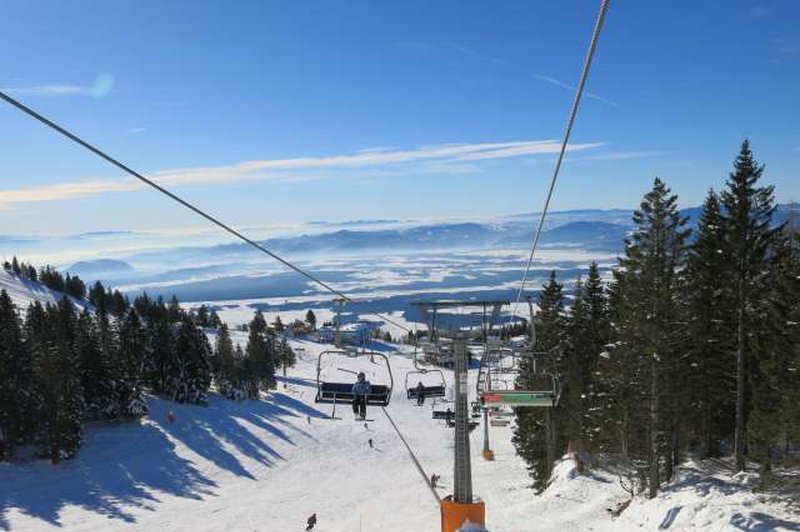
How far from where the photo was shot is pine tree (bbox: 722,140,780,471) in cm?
2655

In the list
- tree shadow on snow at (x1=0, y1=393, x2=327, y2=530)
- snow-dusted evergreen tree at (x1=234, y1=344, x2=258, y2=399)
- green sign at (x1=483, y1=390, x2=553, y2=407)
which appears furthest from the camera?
snow-dusted evergreen tree at (x1=234, y1=344, x2=258, y2=399)

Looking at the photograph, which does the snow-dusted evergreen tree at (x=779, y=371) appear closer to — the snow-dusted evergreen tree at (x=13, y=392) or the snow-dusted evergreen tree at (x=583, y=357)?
the snow-dusted evergreen tree at (x=583, y=357)

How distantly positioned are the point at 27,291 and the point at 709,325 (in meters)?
194

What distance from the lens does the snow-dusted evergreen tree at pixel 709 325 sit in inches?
1120

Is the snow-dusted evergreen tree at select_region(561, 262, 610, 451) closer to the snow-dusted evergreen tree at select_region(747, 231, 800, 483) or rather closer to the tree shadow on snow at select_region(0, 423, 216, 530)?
the snow-dusted evergreen tree at select_region(747, 231, 800, 483)

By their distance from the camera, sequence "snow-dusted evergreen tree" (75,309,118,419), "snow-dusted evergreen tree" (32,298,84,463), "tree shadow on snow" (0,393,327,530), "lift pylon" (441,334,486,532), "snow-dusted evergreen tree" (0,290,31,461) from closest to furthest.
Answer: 1. "lift pylon" (441,334,486,532)
2. "tree shadow on snow" (0,393,327,530)
3. "snow-dusted evergreen tree" (0,290,31,461)
4. "snow-dusted evergreen tree" (32,298,84,463)
5. "snow-dusted evergreen tree" (75,309,118,419)

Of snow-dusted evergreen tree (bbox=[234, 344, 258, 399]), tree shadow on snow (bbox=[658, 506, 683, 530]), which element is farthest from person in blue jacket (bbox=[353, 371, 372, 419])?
snow-dusted evergreen tree (bbox=[234, 344, 258, 399])

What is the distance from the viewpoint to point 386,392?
23609 mm

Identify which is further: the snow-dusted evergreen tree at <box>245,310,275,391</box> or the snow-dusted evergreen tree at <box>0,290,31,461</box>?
the snow-dusted evergreen tree at <box>245,310,275,391</box>

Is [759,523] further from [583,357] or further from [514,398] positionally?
[583,357]

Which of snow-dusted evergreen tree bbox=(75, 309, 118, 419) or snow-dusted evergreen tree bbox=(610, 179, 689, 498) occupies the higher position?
snow-dusted evergreen tree bbox=(610, 179, 689, 498)

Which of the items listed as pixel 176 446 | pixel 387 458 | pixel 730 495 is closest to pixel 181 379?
pixel 176 446

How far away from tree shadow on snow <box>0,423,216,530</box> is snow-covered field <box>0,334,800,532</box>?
0.13m

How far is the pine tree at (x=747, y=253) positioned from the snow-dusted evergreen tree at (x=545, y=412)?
11215 mm
